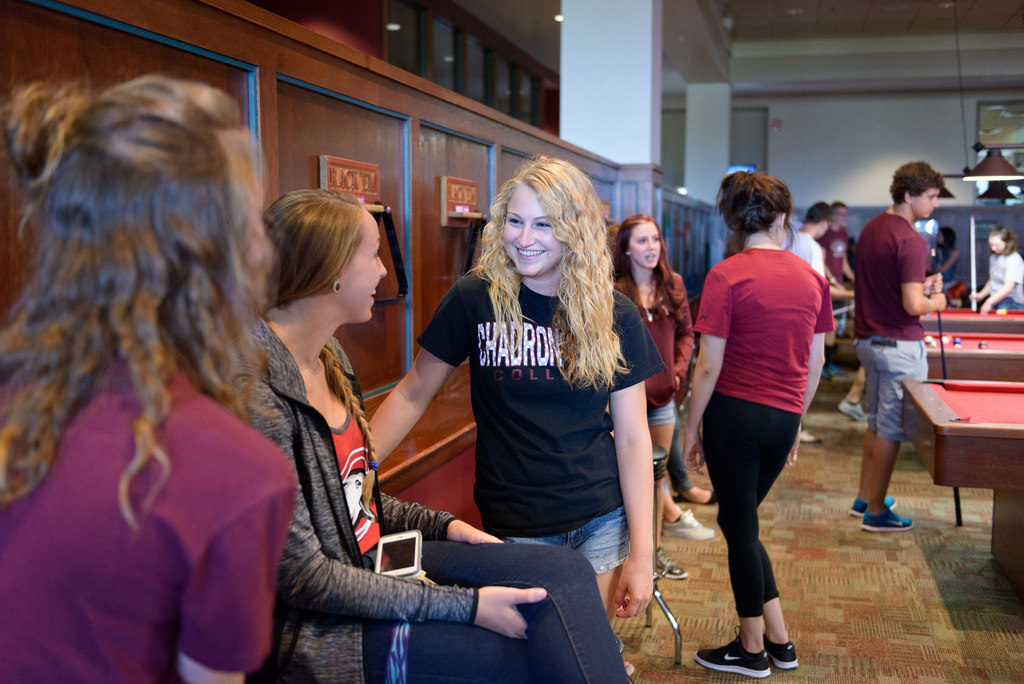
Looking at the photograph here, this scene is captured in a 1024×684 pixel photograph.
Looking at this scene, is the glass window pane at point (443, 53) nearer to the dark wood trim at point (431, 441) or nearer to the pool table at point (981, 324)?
the pool table at point (981, 324)

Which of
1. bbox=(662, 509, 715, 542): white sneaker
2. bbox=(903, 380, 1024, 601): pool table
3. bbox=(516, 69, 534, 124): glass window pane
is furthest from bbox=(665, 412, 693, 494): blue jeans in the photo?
bbox=(516, 69, 534, 124): glass window pane

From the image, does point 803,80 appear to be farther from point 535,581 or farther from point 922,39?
point 535,581

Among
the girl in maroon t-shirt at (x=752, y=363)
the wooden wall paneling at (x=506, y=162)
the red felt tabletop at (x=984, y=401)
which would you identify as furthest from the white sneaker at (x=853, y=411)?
the girl in maroon t-shirt at (x=752, y=363)

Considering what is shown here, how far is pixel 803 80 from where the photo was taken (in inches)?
476

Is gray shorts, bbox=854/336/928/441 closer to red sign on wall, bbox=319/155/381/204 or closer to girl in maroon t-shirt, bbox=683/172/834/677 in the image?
girl in maroon t-shirt, bbox=683/172/834/677

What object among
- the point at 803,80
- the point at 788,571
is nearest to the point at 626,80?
the point at 788,571

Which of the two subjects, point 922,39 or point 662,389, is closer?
point 662,389

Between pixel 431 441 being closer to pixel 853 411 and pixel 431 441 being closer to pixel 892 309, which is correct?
pixel 892 309

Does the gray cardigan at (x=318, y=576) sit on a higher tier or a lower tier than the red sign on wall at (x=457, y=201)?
lower

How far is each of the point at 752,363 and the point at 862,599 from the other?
1389 mm

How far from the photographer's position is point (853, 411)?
658 centimetres

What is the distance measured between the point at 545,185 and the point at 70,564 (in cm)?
112

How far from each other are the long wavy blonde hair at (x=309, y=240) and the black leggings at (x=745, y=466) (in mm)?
1548

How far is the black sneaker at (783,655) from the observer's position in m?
2.69
